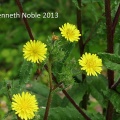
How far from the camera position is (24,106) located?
A: 0.95 m

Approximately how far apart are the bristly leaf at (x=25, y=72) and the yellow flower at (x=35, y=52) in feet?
0.36

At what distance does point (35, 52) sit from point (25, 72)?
14cm

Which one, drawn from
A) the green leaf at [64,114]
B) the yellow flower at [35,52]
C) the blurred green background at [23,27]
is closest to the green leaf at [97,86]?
the green leaf at [64,114]

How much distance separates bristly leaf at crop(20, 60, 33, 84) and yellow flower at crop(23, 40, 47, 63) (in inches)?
4.3

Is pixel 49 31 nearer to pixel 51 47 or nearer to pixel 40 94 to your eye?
pixel 40 94

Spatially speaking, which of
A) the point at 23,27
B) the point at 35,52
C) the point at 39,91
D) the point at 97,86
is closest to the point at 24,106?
the point at 35,52

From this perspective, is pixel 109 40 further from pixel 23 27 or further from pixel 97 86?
pixel 23 27

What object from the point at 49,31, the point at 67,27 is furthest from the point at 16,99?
the point at 49,31

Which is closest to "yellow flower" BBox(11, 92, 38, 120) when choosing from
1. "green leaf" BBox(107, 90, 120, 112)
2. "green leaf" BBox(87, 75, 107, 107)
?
"green leaf" BBox(107, 90, 120, 112)

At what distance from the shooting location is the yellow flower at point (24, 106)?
3.10 ft

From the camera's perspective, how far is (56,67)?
1.08 meters

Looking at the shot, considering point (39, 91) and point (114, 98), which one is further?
point (39, 91)

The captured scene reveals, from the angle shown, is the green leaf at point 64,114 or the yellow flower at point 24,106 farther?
the green leaf at point 64,114

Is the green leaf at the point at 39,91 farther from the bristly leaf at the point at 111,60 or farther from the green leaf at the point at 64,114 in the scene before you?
the bristly leaf at the point at 111,60
